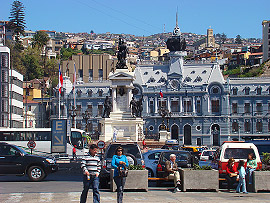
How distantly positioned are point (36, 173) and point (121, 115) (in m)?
29.3

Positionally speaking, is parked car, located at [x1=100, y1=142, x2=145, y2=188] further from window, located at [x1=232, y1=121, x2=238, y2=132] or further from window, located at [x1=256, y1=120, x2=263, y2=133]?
window, located at [x1=256, y1=120, x2=263, y2=133]

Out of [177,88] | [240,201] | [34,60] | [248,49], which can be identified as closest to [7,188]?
[240,201]

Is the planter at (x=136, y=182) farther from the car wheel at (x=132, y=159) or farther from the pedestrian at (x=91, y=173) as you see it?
the pedestrian at (x=91, y=173)

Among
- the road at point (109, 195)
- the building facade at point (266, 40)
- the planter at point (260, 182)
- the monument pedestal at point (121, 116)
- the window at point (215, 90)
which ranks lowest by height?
the road at point (109, 195)

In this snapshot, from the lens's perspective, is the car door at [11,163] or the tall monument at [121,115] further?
the tall monument at [121,115]

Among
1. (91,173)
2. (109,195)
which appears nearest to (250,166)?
(109,195)

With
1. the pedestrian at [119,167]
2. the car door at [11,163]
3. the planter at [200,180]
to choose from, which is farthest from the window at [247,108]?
the pedestrian at [119,167]

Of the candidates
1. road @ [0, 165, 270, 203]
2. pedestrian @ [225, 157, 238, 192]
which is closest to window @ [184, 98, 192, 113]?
road @ [0, 165, 270, 203]

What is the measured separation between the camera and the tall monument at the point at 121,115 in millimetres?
54688

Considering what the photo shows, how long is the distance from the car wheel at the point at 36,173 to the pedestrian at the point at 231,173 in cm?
926

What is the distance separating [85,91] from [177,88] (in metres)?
17.1

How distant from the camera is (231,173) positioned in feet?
72.1

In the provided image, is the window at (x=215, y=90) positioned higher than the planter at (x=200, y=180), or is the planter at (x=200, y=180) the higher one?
the window at (x=215, y=90)

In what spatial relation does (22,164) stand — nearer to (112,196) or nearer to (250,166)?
(112,196)
